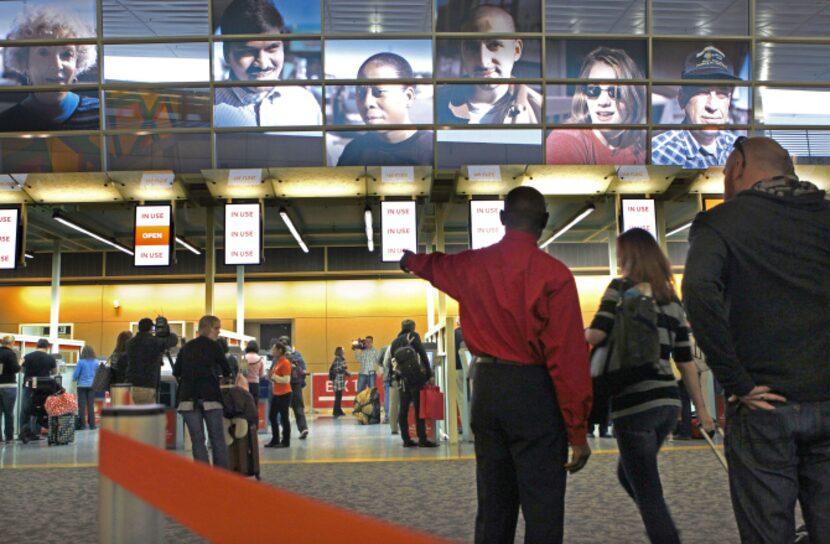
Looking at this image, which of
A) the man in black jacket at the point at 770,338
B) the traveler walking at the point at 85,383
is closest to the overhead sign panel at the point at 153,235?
the traveler walking at the point at 85,383

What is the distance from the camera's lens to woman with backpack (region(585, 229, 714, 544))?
395 centimetres

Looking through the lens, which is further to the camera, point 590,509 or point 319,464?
point 319,464

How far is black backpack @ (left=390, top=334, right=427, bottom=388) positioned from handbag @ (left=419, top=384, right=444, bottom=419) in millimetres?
147

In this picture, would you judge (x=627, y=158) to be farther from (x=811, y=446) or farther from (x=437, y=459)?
(x=811, y=446)

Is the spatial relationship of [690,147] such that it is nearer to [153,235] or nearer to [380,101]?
[380,101]

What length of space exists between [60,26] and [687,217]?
10.9m

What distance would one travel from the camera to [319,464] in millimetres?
9906

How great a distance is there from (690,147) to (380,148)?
4.56 meters

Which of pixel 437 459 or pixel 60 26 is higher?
pixel 60 26

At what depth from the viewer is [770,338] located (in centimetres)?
262

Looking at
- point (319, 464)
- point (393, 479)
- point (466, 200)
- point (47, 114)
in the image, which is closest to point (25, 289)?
point (47, 114)

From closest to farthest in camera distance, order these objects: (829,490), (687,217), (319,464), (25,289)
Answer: (829,490) < (319,464) < (687,217) < (25,289)

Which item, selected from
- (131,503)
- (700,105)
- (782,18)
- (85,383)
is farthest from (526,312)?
(85,383)

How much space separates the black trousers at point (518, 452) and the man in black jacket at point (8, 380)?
12016 millimetres
